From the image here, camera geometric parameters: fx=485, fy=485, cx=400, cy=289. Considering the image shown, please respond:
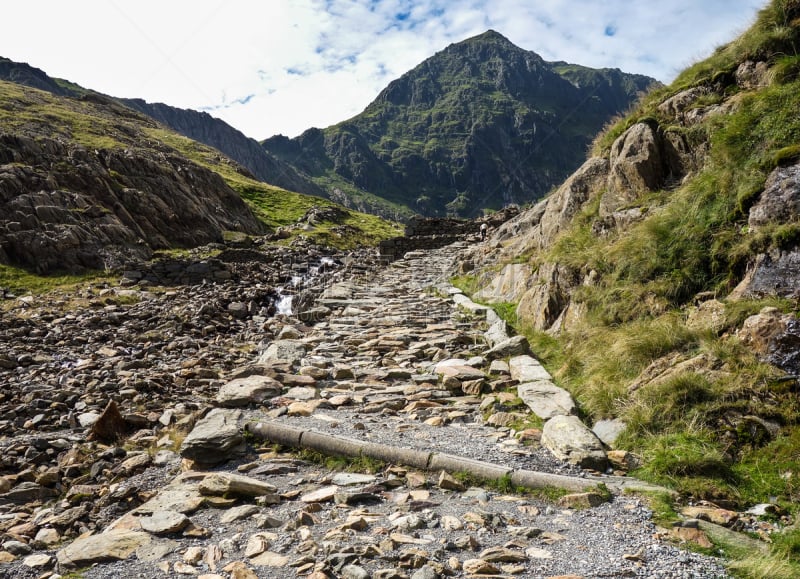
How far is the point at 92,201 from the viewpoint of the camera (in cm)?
3753

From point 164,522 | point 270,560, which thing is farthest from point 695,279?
point 164,522

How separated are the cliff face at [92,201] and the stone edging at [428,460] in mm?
29223

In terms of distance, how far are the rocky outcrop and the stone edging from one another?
29260mm

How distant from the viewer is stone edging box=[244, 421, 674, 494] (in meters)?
5.04

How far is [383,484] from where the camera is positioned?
18.0ft

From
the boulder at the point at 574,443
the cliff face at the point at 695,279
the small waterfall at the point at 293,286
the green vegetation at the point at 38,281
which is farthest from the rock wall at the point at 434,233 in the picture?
the boulder at the point at 574,443

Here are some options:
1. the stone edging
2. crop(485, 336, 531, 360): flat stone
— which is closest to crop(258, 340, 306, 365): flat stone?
the stone edging

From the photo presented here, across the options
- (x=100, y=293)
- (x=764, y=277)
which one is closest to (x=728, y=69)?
(x=764, y=277)

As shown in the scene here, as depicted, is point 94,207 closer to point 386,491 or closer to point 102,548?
point 102,548

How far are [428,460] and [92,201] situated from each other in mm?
40848

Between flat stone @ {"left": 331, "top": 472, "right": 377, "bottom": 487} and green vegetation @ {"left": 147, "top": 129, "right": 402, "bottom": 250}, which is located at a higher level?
green vegetation @ {"left": 147, "top": 129, "right": 402, "bottom": 250}

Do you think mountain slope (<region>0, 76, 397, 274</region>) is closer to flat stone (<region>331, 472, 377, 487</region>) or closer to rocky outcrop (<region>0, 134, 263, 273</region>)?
rocky outcrop (<region>0, 134, 263, 273</region>)

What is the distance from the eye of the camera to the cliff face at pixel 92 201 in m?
30.7

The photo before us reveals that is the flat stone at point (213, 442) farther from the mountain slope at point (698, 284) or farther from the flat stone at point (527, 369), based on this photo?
the mountain slope at point (698, 284)
